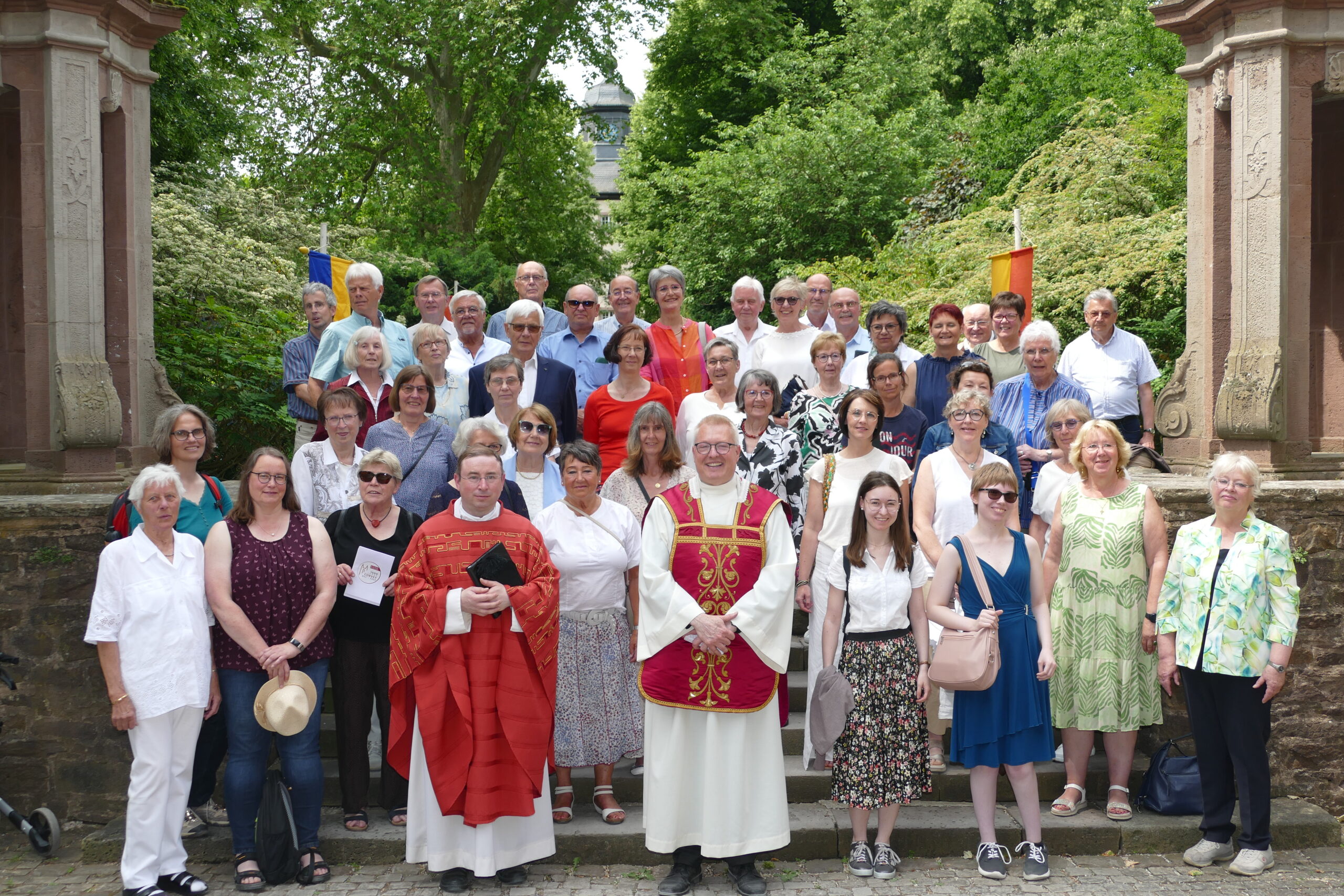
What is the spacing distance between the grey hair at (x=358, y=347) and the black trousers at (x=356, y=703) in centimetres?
176

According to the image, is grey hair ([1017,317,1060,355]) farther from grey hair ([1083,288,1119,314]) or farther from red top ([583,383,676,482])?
red top ([583,383,676,482])

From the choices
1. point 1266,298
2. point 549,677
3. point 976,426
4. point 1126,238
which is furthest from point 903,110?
point 549,677

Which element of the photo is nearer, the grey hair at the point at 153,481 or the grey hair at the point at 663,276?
the grey hair at the point at 153,481

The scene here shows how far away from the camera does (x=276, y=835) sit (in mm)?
5398

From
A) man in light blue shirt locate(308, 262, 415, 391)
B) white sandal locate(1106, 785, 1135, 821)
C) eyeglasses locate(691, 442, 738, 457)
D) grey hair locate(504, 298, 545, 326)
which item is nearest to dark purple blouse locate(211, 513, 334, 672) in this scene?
eyeglasses locate(691, 442, 738, 457)

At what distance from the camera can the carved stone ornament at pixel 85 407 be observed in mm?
6922

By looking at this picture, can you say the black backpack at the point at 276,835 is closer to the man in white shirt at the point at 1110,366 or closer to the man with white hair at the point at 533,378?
the man with white hair at the point at 533,378

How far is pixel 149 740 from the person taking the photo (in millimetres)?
5223

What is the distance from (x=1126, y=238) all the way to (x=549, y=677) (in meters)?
10.2

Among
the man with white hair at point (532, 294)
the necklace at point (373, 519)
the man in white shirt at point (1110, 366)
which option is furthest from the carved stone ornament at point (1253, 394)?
the necklace at point (373, 519)

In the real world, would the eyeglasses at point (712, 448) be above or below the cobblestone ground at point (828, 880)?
above

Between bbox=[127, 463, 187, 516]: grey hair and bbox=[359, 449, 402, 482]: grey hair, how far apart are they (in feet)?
2.61

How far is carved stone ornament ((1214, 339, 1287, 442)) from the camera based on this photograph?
7.02 meters

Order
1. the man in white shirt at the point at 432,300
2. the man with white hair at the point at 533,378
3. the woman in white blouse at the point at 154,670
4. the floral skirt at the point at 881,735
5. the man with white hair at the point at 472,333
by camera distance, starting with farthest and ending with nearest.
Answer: the man in white shirt at the point at 432,300 < the man with white hair at the point at 472,333 < the man with white hair at the point at 533,378 < the floral skirt at the point at 881,735 < the woman in white blouse at the point at 154,670
